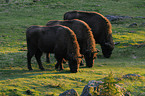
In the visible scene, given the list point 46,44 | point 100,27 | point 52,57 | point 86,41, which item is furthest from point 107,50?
point 46,44

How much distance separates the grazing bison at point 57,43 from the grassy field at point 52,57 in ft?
2.31

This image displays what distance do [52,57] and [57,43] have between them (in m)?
3.77

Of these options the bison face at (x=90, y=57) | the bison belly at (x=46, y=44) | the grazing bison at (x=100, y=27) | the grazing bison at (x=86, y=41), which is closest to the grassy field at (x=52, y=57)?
the bison face at (x=90, y=57)

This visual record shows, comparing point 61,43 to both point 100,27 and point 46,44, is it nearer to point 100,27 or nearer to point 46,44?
point 46,44

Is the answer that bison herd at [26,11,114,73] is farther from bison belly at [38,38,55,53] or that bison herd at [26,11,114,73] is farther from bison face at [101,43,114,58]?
bison face at [101,43,114,58]

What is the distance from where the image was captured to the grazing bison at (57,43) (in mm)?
13516

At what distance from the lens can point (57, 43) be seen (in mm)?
13922

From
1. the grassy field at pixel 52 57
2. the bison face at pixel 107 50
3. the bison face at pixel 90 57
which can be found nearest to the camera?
the grassy field at pixel 52 57

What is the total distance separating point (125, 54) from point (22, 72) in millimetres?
8168

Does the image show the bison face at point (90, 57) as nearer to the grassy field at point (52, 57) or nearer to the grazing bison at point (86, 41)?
the grazing bison at point (86, 41)

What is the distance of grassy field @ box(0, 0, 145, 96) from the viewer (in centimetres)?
1098

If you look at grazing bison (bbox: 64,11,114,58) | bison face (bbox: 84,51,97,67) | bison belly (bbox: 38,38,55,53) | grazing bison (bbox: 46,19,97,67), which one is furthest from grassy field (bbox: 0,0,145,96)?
bison belly (bbox: 38,38,55,53)

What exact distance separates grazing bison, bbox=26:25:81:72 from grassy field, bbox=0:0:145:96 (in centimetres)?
70

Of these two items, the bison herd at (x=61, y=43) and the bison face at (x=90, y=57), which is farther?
the bison face at (x=90, y=57)
